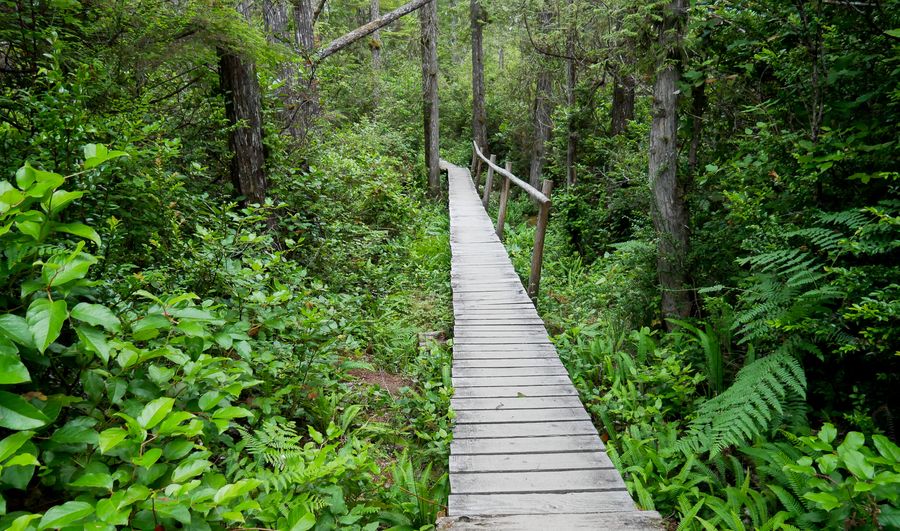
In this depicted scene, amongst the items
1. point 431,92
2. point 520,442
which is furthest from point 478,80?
point 520,442

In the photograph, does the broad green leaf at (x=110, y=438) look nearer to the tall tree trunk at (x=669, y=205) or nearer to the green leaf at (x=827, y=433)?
the green leaf at (x=827, y=433)

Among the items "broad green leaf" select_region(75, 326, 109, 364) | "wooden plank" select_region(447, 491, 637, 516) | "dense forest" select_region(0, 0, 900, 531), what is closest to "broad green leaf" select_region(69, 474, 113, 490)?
"dense forest" select_region(0, 0, 900, 531)

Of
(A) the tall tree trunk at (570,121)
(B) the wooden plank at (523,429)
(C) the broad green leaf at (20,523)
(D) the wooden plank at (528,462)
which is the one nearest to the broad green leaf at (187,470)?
(C) the broad green leaf at (20,523)

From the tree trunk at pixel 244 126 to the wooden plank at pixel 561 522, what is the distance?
4095 millimetres

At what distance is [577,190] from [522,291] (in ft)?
15.0

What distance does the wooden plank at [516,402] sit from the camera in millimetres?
3840

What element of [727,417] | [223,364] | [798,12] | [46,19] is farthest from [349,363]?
[798,12]

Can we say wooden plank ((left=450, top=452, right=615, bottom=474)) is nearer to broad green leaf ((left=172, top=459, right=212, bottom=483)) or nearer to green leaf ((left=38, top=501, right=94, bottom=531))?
broad green leaf ((left=172, top=459, right=212, bottom=483))

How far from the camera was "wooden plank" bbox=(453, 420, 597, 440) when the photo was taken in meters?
3.48

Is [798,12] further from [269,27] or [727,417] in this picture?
[269,27]

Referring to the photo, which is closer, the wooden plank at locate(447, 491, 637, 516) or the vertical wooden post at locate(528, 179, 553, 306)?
the wooden plank at locate(447, 491, 637, 516)

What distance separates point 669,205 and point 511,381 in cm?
251

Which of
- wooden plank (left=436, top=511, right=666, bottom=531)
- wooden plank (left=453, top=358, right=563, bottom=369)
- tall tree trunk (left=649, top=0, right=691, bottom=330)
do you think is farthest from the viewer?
tall tree trunk (left=649, top=0, right=691, bottom=330)

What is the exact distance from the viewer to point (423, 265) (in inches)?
324
